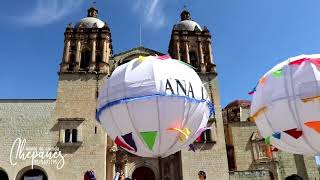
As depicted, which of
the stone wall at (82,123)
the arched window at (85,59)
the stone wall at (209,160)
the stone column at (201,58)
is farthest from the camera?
the stone column at (201,58)

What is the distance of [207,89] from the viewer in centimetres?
2356

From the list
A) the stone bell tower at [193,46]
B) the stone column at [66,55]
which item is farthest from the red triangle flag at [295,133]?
the stone column at [66,55]

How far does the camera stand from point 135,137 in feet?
26.5

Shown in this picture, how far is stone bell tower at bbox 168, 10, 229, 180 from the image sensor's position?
2122cm

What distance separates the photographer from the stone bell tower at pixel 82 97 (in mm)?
20688

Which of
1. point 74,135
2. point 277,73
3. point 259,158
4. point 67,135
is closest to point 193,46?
point 259,158

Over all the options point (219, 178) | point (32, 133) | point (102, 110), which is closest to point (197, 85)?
point (102, 110)

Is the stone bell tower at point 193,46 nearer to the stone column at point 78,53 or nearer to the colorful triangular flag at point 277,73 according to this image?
the stone column at point 78,53

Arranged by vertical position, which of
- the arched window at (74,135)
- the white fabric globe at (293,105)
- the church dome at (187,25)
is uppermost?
the church dome at (187,25)

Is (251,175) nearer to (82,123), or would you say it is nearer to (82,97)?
(82,123)

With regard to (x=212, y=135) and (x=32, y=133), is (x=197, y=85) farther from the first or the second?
(x=32, y=133)

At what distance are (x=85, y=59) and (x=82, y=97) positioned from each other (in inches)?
133

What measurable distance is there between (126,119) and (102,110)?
928 millimetres

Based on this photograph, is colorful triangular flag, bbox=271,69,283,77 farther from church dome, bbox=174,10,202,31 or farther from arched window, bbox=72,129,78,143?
church dome, bbox=174,10,202,31
